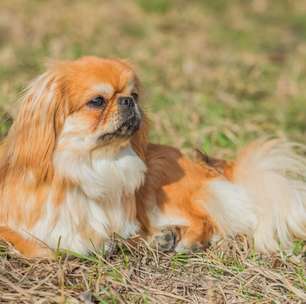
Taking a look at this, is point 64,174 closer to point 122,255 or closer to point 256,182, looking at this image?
point 122,255

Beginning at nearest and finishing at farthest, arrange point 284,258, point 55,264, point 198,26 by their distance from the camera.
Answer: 1. point 55,264
2. point 284,258
3. point 198,26

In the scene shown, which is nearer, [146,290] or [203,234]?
[146,290]

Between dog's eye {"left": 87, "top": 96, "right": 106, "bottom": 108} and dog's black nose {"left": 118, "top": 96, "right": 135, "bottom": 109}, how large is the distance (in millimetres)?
101

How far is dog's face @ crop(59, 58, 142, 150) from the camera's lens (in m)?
4.41

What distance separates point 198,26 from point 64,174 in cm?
734

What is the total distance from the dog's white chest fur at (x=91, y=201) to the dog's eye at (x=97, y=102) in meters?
0.29

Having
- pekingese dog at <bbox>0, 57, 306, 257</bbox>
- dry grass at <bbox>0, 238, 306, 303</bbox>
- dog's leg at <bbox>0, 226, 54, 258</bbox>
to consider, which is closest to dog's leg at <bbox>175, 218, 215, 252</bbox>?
pekingese dog at <bbox>0, 57, 306, 257</bbox>

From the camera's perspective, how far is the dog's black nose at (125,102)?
14.7 ft

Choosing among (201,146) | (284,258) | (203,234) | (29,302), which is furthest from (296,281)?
(201,146)

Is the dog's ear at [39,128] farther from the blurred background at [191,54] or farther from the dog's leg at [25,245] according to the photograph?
the blurred background at [191,54]

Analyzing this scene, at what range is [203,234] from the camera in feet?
16.5

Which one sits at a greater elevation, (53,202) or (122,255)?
(53,202)

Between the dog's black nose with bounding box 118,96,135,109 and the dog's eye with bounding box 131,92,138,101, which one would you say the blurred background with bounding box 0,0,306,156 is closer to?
the dog's eye with bounding box 131,92,138,101

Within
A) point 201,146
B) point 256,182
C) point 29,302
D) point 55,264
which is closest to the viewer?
point 29,302
